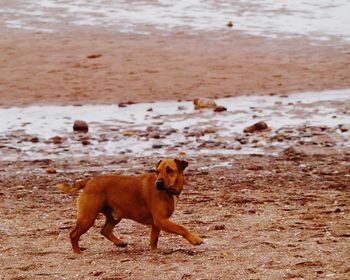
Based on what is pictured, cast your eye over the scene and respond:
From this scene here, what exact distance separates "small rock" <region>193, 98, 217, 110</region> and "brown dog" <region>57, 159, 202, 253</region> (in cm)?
955

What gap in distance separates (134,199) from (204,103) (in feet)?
32.2

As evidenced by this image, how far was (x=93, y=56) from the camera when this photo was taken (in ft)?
76.6

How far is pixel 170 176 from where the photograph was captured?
7.79m

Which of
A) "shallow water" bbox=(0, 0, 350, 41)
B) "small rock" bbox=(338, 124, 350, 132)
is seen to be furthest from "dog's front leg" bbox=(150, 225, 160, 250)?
"shallow water" bbox=(0, 0, 350, 41)

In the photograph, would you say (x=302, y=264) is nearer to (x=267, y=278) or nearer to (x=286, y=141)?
(x=267, y=278)

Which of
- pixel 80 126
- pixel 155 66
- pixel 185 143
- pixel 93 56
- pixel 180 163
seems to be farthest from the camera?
pixel 93 56

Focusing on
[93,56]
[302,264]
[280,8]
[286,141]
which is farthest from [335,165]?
[280,8]

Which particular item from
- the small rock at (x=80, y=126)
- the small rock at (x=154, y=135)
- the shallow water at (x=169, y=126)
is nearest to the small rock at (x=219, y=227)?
the shallow water at (x=169, y=126)

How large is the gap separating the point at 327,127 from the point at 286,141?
1.27m

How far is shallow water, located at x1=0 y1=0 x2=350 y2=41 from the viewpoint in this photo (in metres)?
27.0

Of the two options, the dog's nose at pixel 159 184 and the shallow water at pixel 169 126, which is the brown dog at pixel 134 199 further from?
the shallow water at pixel 169 126

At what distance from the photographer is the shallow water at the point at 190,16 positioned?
27047 mm

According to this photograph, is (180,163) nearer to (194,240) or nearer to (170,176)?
(170,176)

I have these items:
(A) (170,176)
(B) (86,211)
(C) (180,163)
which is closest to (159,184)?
(A) (170,176)
